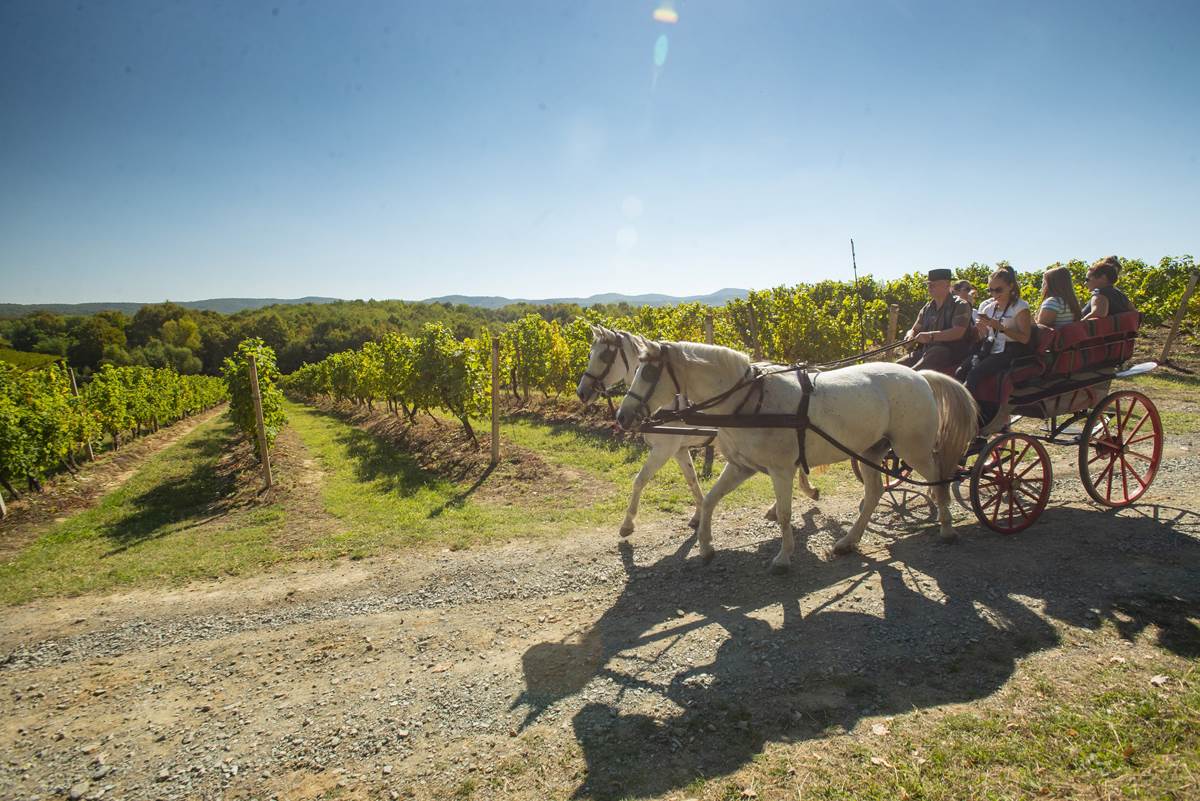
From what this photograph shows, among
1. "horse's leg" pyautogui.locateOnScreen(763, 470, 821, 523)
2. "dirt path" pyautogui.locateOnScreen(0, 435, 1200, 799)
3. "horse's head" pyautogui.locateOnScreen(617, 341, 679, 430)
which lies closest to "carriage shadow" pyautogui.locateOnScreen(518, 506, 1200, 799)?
"dirt path" pyautogui.locateOnScreen(0, 435, 1200, 799)

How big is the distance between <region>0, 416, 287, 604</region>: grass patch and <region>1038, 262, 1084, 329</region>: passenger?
9.48m

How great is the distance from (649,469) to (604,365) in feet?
4.71

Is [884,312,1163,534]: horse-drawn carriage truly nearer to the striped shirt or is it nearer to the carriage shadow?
the striped shirt

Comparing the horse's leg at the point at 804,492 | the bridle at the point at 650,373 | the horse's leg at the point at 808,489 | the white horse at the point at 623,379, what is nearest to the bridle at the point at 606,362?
the white horse at the point at 623,379

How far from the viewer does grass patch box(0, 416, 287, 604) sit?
21.4 ft

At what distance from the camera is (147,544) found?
7.87 m

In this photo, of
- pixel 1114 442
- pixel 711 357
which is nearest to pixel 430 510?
pixel 711 357

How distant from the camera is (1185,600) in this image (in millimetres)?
3922

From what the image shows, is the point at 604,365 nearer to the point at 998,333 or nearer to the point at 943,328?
the point at 943,328

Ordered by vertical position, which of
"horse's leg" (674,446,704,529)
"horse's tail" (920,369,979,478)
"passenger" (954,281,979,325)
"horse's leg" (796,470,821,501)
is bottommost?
"horse's leg" (796,470,821,501)

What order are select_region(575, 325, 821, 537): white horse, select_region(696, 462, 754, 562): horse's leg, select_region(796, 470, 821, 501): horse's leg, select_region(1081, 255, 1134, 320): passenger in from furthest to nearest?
select_region(796, 470, 821, 501): horse's leg → select_region(575, 325, 821, 537): white horse → select_region(696, 462, 754, 562): horse's leg → select_region(1081, 255, 1134, 320): passenger

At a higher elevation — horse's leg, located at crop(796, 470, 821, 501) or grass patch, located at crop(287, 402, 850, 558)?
horse's leg, located at crop(796, 470, 821, 501)

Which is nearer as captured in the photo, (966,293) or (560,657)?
(560,657)

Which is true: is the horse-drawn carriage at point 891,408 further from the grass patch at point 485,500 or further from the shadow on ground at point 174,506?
the shadow on ground at point 174,506
